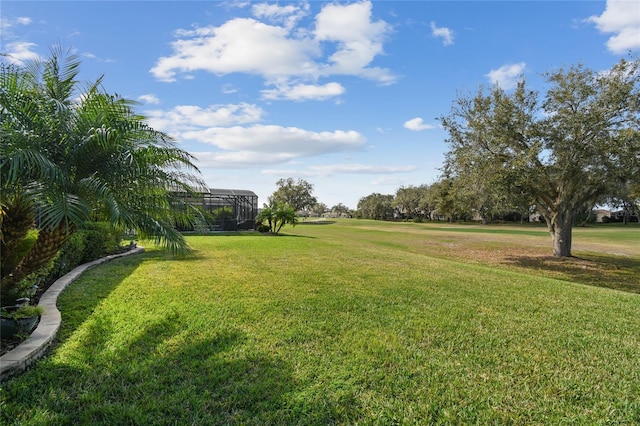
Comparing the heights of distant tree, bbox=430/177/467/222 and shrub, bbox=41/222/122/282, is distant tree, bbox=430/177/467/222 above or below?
above

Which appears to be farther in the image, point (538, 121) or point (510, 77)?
point (510, 77)

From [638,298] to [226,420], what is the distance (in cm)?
878

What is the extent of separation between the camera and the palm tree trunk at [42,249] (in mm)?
3834

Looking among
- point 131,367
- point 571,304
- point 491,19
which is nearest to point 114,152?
point 131,367

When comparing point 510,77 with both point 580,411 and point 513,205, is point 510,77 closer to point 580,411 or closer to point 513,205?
point 513,205

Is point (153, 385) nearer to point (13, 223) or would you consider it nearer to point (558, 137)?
point (13, 223)

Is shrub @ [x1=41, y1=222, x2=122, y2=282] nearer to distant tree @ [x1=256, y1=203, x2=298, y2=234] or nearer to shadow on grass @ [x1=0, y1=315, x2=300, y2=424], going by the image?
shadow on grass @ [x1=0, y1=315, x2=300, y2=424]

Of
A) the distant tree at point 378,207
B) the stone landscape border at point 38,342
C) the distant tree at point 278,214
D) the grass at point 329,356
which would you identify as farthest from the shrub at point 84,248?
the distant tree at point 378,207

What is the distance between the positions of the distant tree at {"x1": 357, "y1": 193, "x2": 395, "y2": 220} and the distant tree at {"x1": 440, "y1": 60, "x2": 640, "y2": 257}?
6480cm

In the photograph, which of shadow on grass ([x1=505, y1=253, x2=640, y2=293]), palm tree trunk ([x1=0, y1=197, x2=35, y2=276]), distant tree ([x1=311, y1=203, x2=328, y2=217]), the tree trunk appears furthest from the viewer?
distant tree ([x1=311, y1=203, x2=328, y2=217])

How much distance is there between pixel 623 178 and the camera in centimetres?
1175

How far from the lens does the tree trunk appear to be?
14453 mm

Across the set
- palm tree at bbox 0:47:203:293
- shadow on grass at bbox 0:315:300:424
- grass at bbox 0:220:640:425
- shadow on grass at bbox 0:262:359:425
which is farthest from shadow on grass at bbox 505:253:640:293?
palm tree at bbox 0:47:203:293

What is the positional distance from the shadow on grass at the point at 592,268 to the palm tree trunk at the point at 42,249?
13.5m
